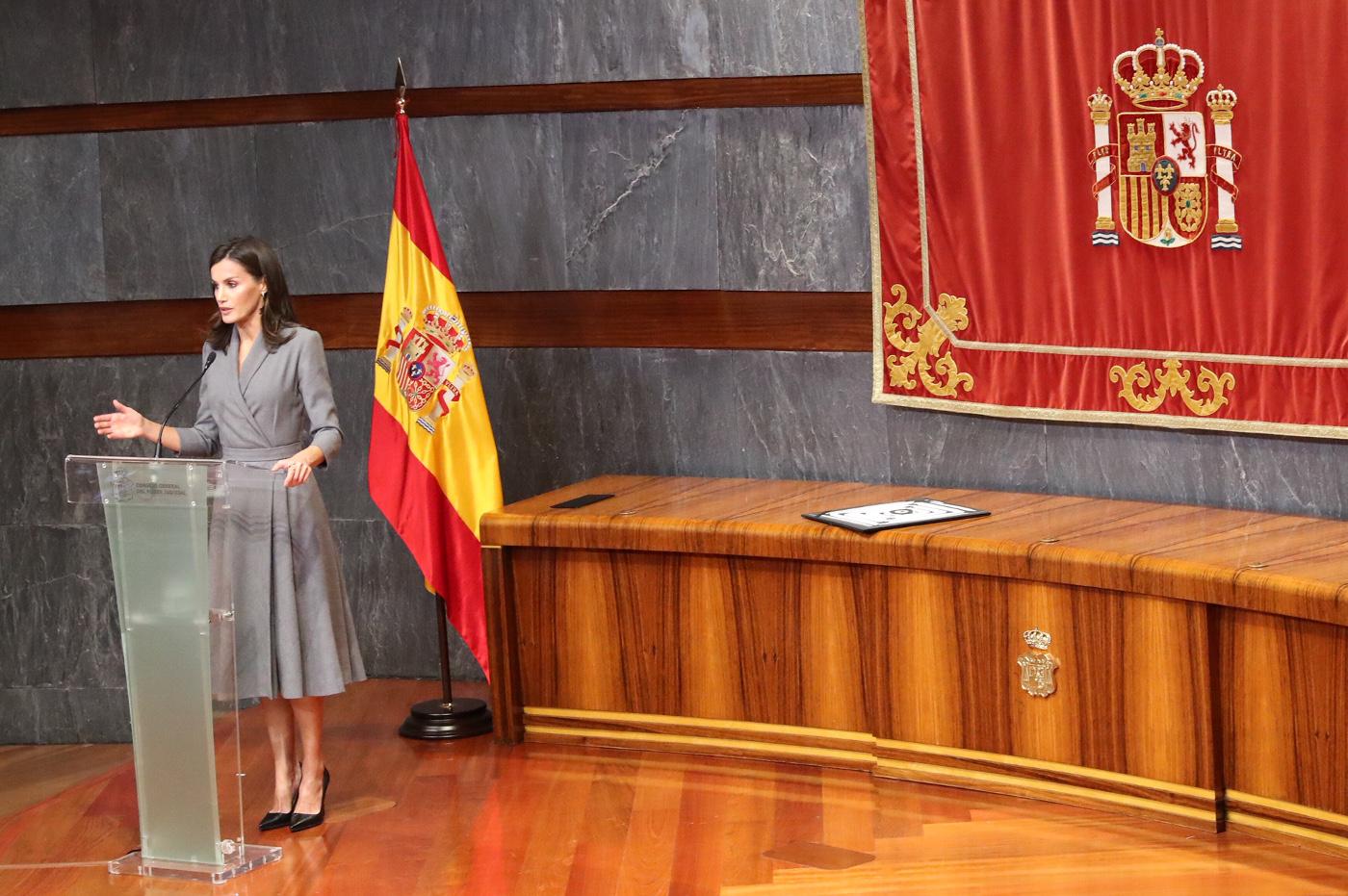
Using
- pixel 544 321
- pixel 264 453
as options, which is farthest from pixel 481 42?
pixel 264 453

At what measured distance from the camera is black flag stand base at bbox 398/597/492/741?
462 centimetres

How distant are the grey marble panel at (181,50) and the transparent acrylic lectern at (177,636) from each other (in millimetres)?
2089

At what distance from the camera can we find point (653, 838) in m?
3.79

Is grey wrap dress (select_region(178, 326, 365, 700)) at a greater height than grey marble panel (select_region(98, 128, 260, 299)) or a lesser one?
lesser

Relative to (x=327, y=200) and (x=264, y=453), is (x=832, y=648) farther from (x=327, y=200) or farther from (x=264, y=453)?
(x=327, y=200)

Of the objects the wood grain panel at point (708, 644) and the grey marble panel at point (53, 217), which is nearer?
the wood grain panel at point (708, 644)

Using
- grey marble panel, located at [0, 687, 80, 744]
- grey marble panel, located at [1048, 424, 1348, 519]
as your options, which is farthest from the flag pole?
grey marble panel, located at [1048, 424, 1348, 519]

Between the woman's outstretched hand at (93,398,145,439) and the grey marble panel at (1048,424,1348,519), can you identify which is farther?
the grey marble panel at (1048,424,1348,519)

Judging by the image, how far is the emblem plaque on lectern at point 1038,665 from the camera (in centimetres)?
387

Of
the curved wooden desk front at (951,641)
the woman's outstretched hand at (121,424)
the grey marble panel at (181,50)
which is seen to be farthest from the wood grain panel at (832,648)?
the grey marble panel at (181,50)

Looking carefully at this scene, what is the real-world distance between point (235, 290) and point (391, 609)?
5.72 feet

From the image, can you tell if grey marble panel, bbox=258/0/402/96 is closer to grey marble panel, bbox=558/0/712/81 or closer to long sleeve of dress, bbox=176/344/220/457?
grey marble panel, bbox=558/0/712/81

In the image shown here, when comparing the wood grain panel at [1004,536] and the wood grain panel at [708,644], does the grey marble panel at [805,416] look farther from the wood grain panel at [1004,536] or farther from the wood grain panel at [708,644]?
the wood grain panel at [708,644]

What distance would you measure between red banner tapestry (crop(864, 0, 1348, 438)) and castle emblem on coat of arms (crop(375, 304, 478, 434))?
1.17 m
